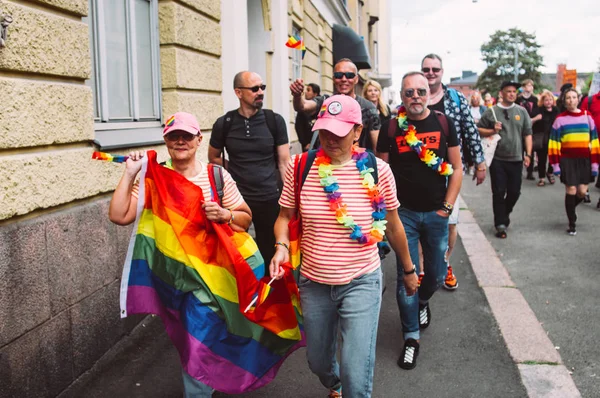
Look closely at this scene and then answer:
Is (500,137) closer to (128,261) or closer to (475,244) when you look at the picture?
(475,244)

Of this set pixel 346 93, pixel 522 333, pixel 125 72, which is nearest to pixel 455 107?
pixel 346 93

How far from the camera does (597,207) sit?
36.5 feet

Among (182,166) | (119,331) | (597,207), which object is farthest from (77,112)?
(597,207)

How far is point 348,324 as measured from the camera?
3.30 metres

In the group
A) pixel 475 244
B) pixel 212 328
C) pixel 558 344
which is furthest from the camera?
pixel 475 244

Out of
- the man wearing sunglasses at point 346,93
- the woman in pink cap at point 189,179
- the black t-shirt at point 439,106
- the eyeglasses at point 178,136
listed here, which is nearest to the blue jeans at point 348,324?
the woman in pink cap at point 189,179

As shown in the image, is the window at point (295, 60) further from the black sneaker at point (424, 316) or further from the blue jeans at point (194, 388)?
the blue jeans at point (194, 388)

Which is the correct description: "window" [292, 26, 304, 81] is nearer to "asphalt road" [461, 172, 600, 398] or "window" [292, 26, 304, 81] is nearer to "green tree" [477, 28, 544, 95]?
"asphalt road" [461, 172, 600, 398]

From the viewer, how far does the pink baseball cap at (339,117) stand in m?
3.21

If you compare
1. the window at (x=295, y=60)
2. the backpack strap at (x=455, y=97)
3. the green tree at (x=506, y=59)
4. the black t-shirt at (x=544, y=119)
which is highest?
the green tree at (x=506, y=59)

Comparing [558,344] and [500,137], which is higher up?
[500,137]

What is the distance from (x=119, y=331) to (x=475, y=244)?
5163 mm

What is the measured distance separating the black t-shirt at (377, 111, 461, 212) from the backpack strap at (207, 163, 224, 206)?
1.56m

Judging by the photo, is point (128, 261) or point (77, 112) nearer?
point (128, 261)
